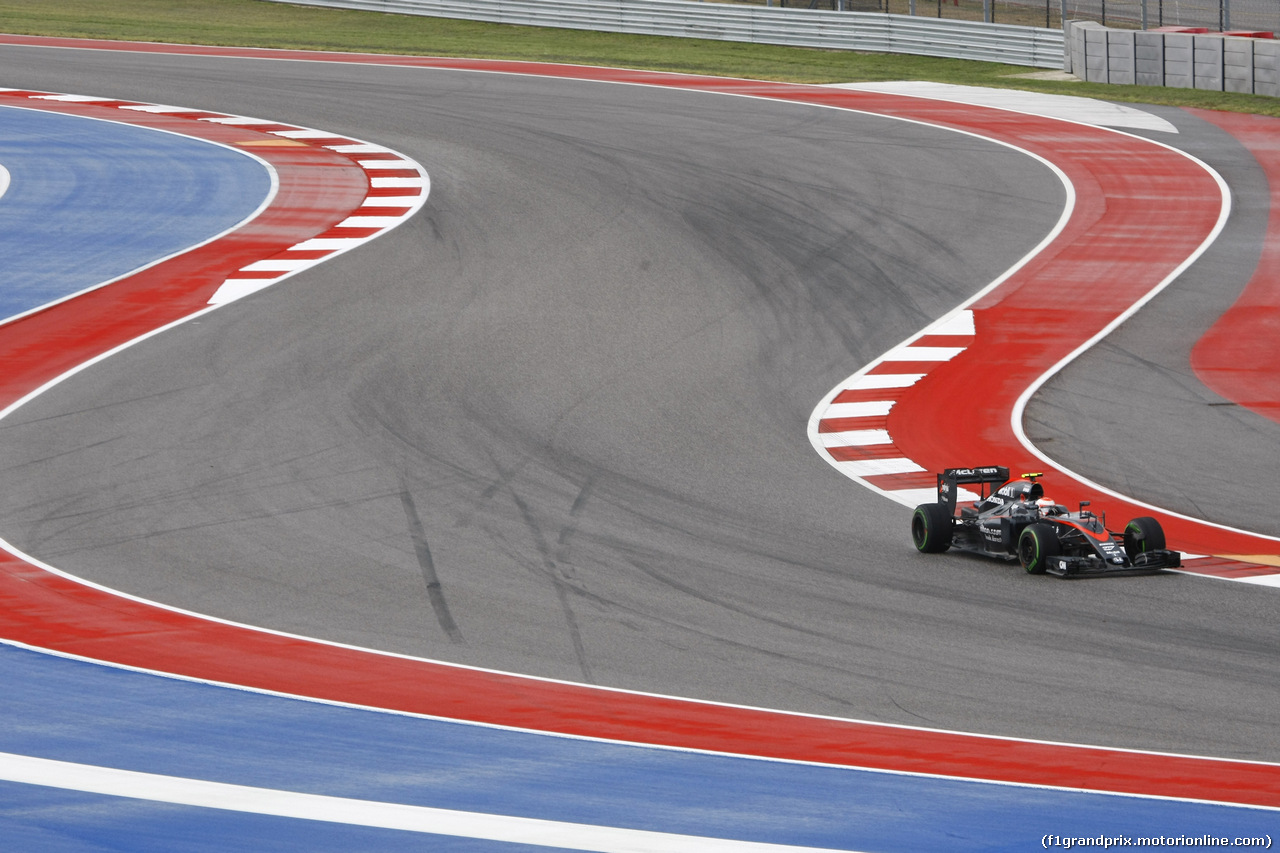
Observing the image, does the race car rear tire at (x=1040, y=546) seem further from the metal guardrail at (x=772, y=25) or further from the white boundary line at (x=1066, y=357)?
the metal guardrail at (x=772, y=25)

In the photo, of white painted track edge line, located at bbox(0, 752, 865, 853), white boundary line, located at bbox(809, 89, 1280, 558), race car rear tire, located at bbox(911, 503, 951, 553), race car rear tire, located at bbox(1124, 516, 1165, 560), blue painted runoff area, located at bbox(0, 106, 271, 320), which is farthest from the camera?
blue painted runoff area, located at bbox(0, 106, 271, 320)

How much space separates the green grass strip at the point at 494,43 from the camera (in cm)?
3378

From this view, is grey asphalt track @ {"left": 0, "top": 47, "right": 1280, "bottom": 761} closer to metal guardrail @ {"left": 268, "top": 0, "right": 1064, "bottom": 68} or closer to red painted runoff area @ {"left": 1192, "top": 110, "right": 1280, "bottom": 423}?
red painted runoff area @ {"left": 1192, "top": 110, "right": 1280, "bottom": 423}

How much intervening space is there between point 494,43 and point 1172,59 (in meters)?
15.8

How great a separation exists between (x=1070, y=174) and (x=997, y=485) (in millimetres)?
13862

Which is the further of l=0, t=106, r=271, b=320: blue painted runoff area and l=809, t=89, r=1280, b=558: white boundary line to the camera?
l=0, t=106, r=271, b=320: blue painted runoff area

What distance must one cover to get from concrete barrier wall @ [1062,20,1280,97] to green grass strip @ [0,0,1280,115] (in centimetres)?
33

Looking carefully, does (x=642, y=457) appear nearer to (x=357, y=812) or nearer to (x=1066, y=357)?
(x=1066, y=357)

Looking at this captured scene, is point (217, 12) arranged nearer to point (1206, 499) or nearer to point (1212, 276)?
point (1212, 276)

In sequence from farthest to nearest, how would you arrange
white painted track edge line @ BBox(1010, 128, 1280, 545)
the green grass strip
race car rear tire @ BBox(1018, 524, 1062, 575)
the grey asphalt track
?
the green grass strip → white painted track edge line @ BBox(1010, 128, 1280, 545) → race car rear tire @ BBox(1018, 524, 1062, 575) → the grey asphalt track

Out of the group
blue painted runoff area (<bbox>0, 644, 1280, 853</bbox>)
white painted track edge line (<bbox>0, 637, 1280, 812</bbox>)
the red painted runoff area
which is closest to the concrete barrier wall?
the red painted runoff area

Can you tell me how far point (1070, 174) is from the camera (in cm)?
2497

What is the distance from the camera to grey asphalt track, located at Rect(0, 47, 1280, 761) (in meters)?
8.89

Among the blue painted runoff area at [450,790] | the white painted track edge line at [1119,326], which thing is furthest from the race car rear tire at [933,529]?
the blue painted runoff area at [450,790]
